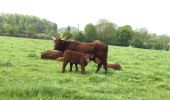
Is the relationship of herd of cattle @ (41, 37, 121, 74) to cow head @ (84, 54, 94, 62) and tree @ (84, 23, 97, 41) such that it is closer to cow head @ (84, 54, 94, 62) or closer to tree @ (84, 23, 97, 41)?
cow head @ (84, 54, 94, 62)

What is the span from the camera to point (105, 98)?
29.5ft

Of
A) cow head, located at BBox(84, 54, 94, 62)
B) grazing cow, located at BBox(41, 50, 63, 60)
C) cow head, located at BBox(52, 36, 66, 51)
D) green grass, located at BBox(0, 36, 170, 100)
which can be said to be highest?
cow head, located at BBox(52, 36, 66, 51)

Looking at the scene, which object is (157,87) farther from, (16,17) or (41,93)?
(16,17)

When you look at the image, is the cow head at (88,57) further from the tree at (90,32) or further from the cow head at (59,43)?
the tree at (90,32)

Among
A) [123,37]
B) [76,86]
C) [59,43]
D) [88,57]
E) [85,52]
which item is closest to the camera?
[76,86]

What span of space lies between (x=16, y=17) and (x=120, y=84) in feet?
309

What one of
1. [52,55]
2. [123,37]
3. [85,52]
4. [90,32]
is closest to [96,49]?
[85,52]

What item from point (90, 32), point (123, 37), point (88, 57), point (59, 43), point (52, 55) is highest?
point (90, 32)

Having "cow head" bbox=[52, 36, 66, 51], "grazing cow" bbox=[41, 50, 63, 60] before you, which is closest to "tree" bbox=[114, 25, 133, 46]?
"grazing cow" bbox=[41, 50, 63, 60]

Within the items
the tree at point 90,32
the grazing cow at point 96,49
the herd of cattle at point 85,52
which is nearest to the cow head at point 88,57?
the herd of cattle at point 85,52

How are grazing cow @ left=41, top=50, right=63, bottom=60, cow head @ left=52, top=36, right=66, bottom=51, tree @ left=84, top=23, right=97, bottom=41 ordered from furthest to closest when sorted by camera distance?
tree @ left=84, top=23, right=97, bottom=41 < grazing cow @ left=41, top=50, right=63, bottom=60 < cow head @ left=52, top=36, right=66, bottom=51

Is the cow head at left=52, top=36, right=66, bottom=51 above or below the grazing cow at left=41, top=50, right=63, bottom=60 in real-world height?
→ above

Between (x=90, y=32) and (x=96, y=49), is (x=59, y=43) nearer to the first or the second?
(x=96, y=49)

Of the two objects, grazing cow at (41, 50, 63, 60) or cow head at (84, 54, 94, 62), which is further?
grazing cow at (41, 50, 63, 60)
